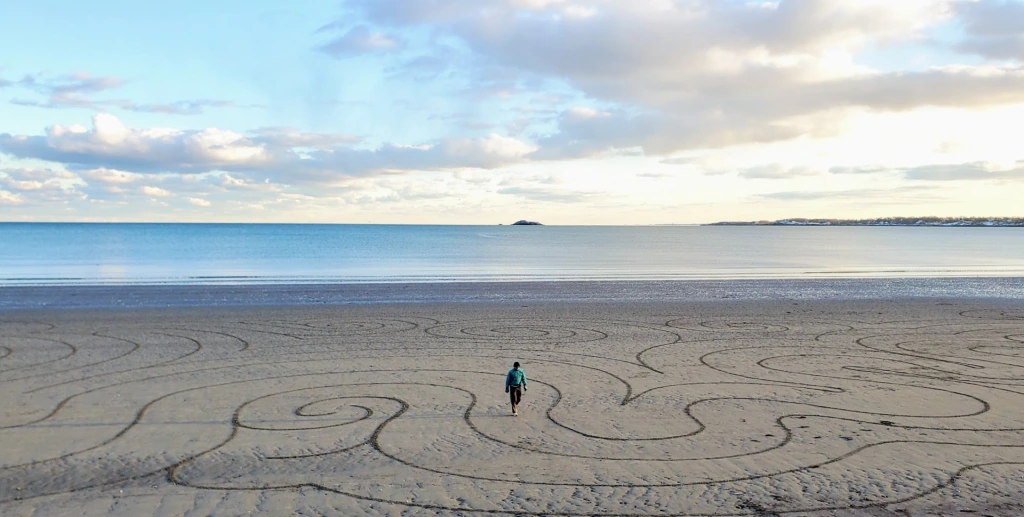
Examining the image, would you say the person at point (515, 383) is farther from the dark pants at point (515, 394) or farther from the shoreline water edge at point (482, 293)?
the shoreline water edge at point (482, 293)

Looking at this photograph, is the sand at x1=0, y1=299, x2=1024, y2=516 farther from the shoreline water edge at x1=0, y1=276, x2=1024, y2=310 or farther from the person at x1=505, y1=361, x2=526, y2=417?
the shoreline water edge at x1=0, y1=276, x2=1024, y2=310

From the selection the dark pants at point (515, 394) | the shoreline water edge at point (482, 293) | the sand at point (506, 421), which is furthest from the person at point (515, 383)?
the shoreline water edge at point (482, 293)

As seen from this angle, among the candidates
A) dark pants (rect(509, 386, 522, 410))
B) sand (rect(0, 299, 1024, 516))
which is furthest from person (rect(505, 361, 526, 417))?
sand (rect(0, 299, 1024, 516))

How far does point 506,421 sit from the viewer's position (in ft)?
44.9

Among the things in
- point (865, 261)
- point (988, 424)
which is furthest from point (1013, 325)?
point (865, 261)

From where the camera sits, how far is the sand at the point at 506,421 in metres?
9.95

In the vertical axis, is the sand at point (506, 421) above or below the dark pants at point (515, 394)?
below

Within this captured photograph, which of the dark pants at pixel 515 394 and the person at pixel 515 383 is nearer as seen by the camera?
the person at pixel 515 383

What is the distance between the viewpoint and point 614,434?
12.8 metres

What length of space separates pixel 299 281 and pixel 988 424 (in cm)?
3991

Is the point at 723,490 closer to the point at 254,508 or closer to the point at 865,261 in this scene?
the point at 254,508

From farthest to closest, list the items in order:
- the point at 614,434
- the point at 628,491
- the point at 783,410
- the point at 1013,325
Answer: the point at 1013,325 → the point at 783,410 → the point at 614,434 → the point at 628,491

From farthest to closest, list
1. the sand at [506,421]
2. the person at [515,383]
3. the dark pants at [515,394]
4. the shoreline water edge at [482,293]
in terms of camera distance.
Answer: the shoreline water edge at [482,293]
the dark pants at [515,394]
the person at [515,383]
the sand at [506,421]

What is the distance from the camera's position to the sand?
9953 millimetres
